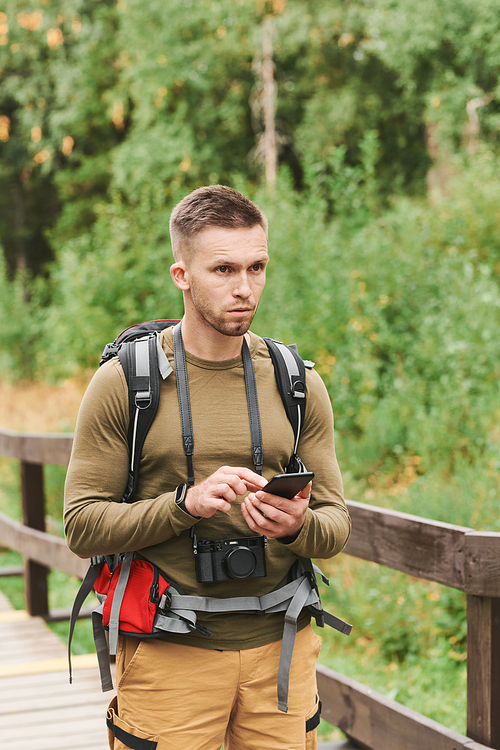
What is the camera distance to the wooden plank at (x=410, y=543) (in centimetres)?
236

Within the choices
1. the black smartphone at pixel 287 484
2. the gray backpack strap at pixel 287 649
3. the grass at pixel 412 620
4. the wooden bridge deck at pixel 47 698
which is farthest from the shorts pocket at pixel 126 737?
the grass at pixel 412 620

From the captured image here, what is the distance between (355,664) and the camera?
15.5 feet

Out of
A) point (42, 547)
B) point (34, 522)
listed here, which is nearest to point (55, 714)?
point (42, 547)

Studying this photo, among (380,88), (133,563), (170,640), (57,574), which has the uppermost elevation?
(380,88)

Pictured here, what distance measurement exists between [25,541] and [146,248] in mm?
8419

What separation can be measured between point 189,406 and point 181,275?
32cm

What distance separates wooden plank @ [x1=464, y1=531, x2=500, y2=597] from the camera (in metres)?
2.21

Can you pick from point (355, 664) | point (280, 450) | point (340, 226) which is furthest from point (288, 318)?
point (280, 450)

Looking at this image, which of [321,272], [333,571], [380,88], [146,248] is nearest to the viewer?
[333,571]

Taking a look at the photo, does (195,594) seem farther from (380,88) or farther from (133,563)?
(380,88)

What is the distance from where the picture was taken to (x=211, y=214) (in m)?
1.79

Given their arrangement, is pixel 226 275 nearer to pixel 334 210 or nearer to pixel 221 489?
pixel 221 489

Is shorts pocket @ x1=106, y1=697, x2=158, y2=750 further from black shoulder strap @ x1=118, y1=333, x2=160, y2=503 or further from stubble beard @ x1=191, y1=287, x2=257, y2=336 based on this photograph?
stubble beard @ x1=191, y1=287, x2=257, y2=336

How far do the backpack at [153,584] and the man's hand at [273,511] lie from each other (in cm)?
19
